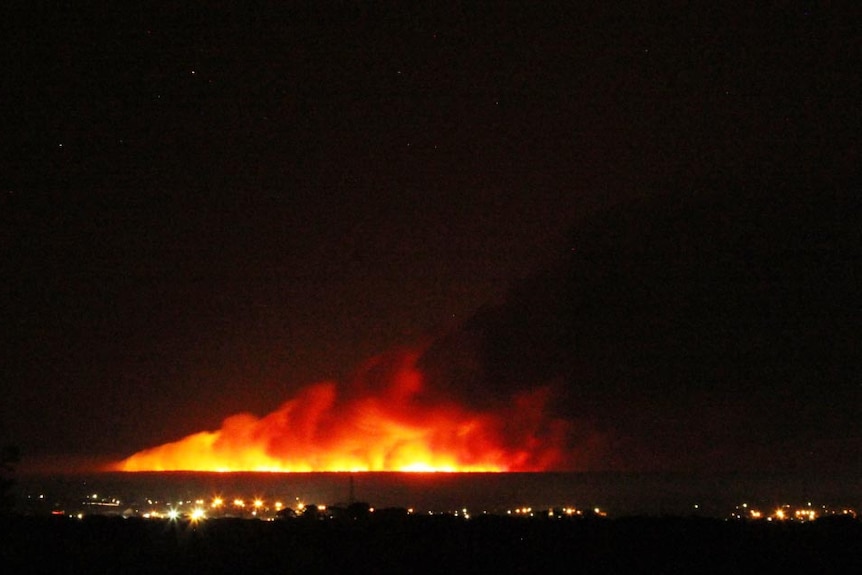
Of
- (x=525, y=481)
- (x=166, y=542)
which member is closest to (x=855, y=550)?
(x=166, y=542)

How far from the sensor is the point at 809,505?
70375mm

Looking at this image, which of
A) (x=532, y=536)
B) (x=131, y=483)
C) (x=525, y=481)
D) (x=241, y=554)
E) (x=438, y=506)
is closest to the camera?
(x=241, y=554)

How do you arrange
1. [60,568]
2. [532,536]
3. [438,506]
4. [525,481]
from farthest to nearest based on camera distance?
[525,481]
[438,506]
[532,536]
[60,568]

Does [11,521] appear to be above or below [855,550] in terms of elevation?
above

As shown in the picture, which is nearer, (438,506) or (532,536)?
(532,536)

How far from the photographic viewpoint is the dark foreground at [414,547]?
71.5 feet

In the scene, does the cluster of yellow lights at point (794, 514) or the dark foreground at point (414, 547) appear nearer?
the dark foreground at point (414, 547)

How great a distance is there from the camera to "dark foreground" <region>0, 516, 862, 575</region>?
21781 mm

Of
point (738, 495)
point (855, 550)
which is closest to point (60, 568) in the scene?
point (855, 550)

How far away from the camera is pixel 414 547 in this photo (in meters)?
24.2

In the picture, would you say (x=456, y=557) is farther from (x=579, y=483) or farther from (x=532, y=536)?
(x=579, y=483)

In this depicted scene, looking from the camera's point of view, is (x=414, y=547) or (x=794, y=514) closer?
(x=414, y=547)

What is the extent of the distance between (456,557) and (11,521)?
13.9 metres

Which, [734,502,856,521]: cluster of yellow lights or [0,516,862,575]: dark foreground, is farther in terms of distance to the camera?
[734,502,856,521]: cluster of yellow lights
